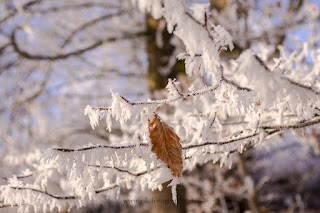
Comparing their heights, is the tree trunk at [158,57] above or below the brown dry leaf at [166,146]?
above

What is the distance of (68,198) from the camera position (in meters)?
1.17

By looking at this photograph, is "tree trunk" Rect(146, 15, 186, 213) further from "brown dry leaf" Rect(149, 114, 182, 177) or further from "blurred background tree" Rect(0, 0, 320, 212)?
"brown dry leaf" Rect(149, 114, 182, 177)

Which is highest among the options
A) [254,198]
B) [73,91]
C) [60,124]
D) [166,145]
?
[73,91]

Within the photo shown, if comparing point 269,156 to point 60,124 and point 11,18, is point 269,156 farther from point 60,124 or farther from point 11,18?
point 11,18

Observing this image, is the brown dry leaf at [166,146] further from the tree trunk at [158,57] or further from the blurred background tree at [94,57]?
the tree trunk at [158,57]

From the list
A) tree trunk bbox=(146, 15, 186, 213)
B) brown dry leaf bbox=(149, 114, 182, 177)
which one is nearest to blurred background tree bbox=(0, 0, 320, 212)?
tree trunk bbox=(146, 15, 186, 213)

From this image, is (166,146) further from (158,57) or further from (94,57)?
(94,57)

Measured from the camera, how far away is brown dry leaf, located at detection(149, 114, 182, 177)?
0.86 meters

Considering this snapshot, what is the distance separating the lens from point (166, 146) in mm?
870

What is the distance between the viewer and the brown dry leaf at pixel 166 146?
86cm

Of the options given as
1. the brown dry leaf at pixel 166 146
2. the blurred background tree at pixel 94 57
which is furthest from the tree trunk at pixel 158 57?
the brown dry leaf at pixel 166 146

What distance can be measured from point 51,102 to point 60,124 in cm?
149

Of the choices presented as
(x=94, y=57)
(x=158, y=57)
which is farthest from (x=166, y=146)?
(x=94, y=57)

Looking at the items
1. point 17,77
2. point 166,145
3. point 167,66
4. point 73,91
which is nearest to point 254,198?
point 167,66
